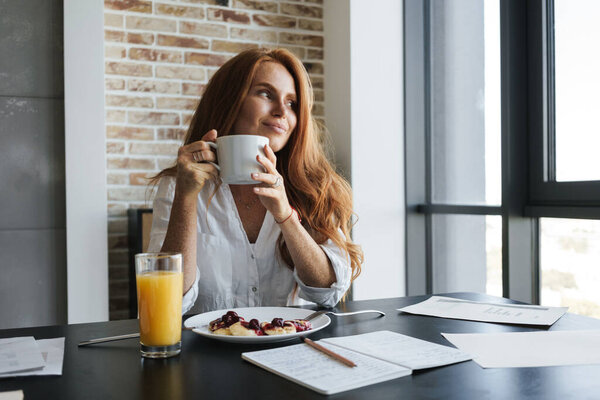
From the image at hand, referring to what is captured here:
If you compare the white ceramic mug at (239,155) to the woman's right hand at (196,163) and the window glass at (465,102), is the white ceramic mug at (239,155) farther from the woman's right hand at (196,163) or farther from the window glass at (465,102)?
the window glass at (465,102)

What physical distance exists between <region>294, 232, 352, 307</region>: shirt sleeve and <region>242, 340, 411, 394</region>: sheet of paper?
486mm

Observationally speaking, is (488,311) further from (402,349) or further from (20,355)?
(20,355)

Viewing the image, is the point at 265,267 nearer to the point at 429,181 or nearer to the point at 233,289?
the point at 233,289

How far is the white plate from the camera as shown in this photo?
919 mm

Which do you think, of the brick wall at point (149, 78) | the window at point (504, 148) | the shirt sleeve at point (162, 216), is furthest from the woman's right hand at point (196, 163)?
the brick wall at point (149, 78)

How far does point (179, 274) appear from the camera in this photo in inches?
36.4

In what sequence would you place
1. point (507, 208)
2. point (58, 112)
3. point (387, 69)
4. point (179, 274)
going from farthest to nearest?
point (387, 69), point (58, 112), point (507, 208), point (179, 274)

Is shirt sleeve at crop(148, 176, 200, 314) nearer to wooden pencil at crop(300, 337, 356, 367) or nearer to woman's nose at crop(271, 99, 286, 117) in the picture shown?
woman's nose at crop(271, 99, 286, 117)

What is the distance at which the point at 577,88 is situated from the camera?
2068mm

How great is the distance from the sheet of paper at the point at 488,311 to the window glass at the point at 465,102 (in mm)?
1282

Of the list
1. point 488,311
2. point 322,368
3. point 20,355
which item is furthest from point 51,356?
point 488,311

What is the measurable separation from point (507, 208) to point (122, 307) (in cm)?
179

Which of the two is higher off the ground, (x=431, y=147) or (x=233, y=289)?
(x=431, y=147)

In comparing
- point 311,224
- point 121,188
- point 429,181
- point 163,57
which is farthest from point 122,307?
point 429,181
